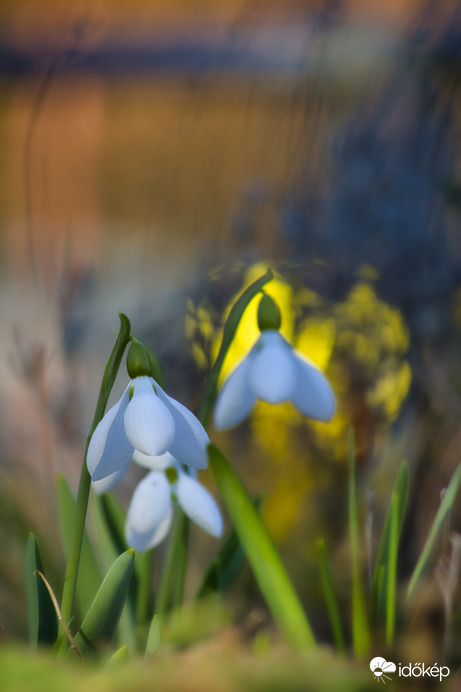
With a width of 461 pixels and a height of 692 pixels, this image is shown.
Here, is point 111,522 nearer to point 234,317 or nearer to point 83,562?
point 83,562

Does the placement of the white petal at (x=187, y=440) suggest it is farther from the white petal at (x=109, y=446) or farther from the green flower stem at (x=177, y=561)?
the green flower stem at (x=177, y=561)

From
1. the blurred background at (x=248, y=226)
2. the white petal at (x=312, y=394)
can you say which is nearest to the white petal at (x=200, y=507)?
the white petal at (x=312, y=394)

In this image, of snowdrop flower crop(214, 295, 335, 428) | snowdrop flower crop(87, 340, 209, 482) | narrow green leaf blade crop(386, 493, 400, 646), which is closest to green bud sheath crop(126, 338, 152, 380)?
snowdrop flower crop(87, 340, 209, 482)

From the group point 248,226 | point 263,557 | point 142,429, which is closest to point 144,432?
point 142,429

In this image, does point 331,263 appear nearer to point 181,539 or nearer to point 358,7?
point 358,7

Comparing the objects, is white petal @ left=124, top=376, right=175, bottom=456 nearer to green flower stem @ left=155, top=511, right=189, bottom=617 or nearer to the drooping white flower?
the drooping white flower

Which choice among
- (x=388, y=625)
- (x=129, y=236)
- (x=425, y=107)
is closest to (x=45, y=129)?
(x=129, y=236)
